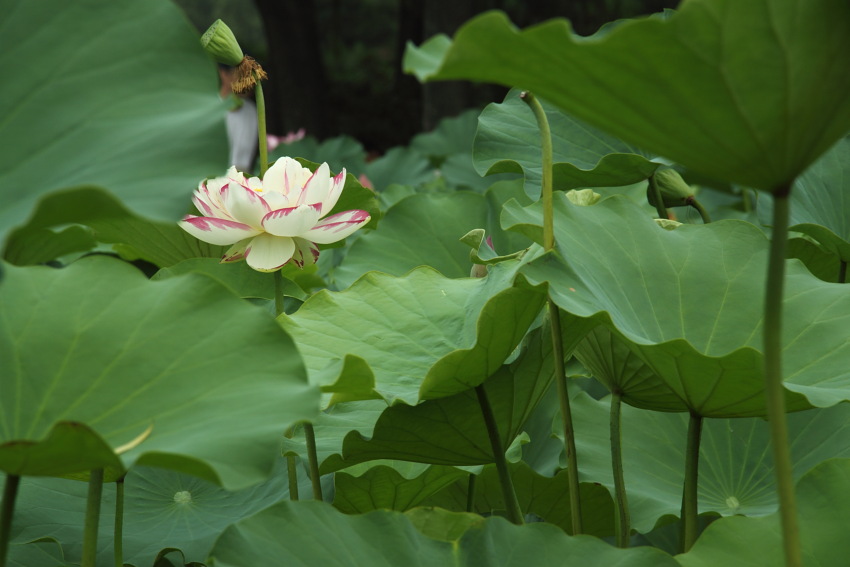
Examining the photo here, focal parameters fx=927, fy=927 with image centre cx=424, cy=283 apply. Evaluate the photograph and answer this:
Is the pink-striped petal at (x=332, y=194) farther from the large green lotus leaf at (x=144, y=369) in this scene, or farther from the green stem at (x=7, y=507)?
the green stem at (x=7, y=507)

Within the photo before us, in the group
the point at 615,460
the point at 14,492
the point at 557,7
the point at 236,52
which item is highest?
the point at 236,52

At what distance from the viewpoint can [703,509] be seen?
969 millimetres

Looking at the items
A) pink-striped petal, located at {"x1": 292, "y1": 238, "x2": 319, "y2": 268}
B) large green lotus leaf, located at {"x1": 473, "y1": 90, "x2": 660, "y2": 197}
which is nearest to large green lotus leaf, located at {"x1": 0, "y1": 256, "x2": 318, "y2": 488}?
pink-striped petal, located at {"x1": 292, "y1": 238, "x2": 319, "y2": 268}

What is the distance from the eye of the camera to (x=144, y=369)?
0.63 meters

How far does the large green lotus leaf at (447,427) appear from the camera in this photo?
0.86 metres

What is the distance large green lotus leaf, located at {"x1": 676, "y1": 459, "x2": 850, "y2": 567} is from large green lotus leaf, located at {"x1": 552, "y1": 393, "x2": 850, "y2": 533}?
7.6 inches

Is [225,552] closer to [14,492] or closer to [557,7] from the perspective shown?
[14,492]

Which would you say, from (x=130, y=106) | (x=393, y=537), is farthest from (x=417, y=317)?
(x=130, y=106)

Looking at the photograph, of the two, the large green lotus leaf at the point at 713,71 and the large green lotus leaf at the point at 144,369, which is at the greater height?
the large green lotus leaf at the point at 713,71

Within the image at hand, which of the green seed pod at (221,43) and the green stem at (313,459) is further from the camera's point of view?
the green seed pod at (221,43)

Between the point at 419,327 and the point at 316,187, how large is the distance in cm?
19

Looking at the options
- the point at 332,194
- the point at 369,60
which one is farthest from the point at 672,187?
the point at 369,60

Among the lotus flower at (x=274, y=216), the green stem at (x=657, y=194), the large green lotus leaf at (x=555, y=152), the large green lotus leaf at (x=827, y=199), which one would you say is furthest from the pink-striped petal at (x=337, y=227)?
the large green lotus leaf at (x=827, y=199)

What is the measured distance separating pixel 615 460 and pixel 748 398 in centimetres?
16
